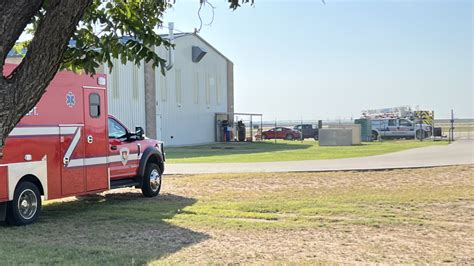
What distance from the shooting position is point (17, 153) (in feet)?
31.9

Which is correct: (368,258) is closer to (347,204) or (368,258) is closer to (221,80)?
(347,204)

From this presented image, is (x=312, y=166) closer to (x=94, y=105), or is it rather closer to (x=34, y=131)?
(x=94, y=105)

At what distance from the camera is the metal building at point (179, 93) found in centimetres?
3838

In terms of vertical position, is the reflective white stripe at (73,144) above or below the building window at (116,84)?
below

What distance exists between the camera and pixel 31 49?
3.12 m

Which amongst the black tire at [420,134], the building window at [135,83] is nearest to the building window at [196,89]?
the building window at [135,83]

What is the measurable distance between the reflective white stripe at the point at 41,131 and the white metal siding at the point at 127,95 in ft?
84.6

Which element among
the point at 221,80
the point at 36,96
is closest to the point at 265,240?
the point at 36,96

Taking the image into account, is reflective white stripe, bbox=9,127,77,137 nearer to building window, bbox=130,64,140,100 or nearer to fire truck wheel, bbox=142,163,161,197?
fire truck wheel, bbox=142,163,161,197

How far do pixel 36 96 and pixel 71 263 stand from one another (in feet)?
13.8

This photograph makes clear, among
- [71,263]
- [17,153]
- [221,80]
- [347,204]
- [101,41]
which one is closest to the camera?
A: [101,41]

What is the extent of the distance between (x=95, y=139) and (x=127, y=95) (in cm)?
2721

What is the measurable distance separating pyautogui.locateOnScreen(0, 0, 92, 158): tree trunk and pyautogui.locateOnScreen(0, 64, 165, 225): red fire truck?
6.82 m

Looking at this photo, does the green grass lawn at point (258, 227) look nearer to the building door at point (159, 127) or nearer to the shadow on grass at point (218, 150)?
the shadow on grass at point (218, 150)
